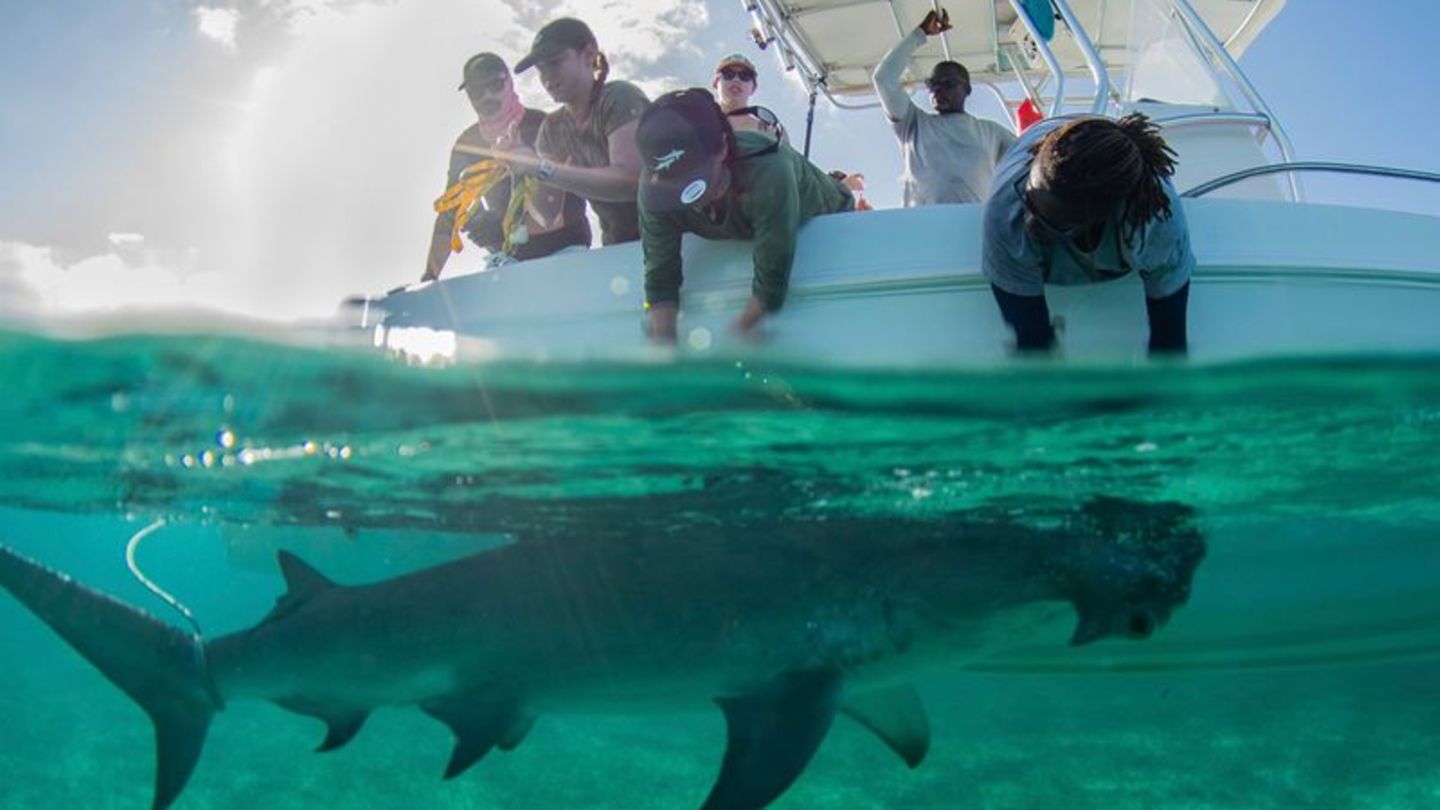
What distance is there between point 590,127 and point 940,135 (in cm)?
221

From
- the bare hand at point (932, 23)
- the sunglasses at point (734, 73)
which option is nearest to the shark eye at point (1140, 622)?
the bare hand at point (932, 23)

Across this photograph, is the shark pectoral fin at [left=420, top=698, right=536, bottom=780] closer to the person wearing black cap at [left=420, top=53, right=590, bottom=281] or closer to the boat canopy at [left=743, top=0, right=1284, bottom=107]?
the person wearing black cap at [left=420, top=53, right=590, bottom=281]

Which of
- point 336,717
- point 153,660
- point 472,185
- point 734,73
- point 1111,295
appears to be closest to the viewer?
point 1111,295

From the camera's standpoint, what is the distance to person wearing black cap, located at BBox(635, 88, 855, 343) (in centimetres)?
441

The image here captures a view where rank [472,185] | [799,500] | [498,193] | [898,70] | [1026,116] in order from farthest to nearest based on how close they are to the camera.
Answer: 1. [1026,116]
2. [799,500]
3. [498,193]
4. [472,185]
5. [898,70]

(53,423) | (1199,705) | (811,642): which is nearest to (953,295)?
(811,642)

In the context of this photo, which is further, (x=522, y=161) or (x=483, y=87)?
(x=483, y=87)

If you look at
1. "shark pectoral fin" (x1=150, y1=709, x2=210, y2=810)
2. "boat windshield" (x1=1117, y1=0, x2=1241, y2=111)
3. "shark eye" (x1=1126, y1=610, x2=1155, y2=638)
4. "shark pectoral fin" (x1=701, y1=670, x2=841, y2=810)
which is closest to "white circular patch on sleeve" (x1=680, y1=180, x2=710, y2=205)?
"shark pectoral fin" (x1=701, y1=670, x2=841, y2=810)

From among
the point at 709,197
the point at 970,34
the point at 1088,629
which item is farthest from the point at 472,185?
the point at 970,34

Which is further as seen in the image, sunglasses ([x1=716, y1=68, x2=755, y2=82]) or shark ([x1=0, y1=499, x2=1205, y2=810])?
sunglasses ([x1=716, y1=68, x2=755, y2=82])

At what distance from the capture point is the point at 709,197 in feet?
14.7

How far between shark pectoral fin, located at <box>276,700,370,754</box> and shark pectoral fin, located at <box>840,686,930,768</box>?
7.96 feet

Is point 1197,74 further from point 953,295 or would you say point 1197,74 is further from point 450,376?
point 450,376

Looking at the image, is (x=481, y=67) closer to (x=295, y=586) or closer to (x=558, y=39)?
(x=558, y=39)
